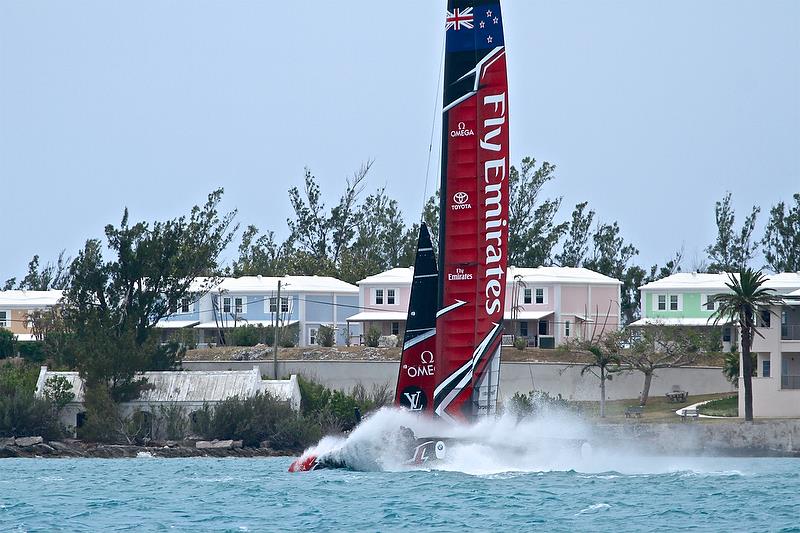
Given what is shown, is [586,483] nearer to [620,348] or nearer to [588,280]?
[620,348]

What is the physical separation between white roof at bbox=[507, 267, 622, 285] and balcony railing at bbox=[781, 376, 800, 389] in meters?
24.5

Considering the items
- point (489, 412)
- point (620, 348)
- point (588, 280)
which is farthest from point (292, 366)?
point (489, 412)

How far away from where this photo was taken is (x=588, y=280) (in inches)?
3287

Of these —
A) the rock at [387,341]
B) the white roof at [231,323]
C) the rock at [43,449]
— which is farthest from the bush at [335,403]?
the white roof at [231,323]

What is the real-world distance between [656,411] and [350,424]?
1316 cm

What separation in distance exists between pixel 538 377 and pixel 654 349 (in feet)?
21.9

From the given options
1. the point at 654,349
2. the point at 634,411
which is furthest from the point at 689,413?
the point at 654,349

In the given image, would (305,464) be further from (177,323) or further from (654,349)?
(177,323)

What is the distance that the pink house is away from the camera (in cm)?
8162

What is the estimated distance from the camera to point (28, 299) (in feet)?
315

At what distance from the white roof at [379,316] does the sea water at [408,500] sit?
4268cm

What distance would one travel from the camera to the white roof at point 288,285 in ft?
289

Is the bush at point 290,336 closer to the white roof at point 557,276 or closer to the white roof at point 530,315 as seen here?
the white roof at point 530,315

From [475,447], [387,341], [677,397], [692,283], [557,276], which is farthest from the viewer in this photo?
[692,283]
